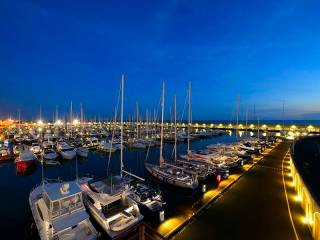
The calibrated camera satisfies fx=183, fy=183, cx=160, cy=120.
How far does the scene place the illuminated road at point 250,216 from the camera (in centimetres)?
981

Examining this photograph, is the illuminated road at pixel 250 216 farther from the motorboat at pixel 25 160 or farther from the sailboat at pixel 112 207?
the motorboat at pixel 25 160

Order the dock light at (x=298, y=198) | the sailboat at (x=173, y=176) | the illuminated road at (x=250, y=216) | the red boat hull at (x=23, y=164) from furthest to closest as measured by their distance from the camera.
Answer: the red boat hull at (x=23, y=164) < the sailboat at (x=173, y=176) < the dock light at (x=298, y=198) < the illuminated road at (x=250, y=216)

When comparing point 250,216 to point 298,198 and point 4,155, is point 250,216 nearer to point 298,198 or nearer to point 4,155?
point 298,198

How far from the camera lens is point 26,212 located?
14.6 metres

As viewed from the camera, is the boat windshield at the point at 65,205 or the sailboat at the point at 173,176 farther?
the sailboat at the point at 173,176

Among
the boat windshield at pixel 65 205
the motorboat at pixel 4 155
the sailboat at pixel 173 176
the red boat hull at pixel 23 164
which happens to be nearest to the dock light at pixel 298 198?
the sailboat at pixel 173 176

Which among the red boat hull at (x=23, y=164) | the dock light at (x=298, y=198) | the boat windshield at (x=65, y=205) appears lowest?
the red boat hull at (x=23, y=164)

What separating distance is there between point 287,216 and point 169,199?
338 inches

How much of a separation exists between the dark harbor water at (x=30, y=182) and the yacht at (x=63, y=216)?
2.82 metres

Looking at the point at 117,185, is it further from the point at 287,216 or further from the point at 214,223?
the point at 287,216

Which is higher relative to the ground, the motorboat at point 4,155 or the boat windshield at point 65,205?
the boat windshield at point 65,205

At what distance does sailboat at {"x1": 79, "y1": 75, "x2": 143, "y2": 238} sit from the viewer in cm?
1054

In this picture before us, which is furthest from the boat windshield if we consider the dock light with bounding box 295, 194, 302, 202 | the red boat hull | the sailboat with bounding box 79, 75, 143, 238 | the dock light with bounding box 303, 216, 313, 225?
the red boat hull

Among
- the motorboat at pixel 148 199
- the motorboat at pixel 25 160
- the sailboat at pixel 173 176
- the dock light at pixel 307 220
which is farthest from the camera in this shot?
the motorboat at pixel 25 160
